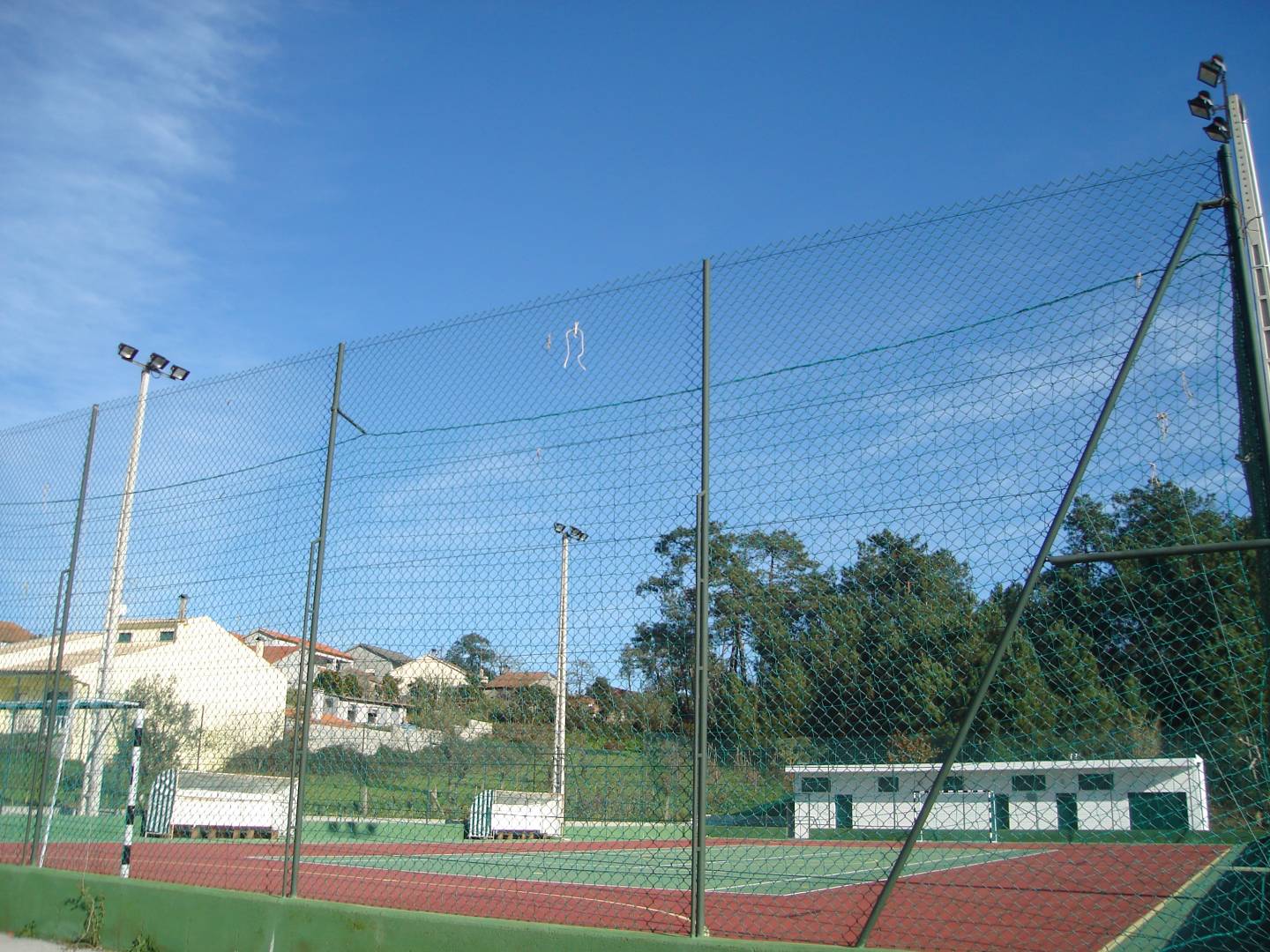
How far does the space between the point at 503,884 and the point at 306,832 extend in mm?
2883

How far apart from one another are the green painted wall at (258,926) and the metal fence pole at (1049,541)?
2.12 ft

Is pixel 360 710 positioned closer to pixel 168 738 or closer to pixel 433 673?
pixel 433 673

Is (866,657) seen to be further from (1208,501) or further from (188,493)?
(188,493)

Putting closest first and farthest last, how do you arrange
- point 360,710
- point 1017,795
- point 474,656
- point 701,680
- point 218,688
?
1. point 701,680
2. point 1017,795
3. point 474,656
4. point 360,710
5. point 218,688

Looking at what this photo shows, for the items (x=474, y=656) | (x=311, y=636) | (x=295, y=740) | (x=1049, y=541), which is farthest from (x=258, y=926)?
(x=1049, y=541)

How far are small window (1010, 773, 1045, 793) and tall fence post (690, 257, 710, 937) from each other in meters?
1.44

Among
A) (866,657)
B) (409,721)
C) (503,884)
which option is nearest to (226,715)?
(409,721)

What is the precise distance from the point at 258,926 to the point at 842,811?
11.0 ft

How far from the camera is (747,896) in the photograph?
8.44 metres

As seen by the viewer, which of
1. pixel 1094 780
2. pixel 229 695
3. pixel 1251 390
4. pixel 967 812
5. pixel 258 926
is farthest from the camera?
pixel 229 695

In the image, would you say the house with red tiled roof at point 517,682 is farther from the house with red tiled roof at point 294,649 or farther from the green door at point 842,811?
the green door at point 842,811

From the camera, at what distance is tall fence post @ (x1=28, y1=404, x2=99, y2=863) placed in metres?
7.56

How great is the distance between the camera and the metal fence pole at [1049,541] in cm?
368

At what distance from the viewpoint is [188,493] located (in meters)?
7.42
